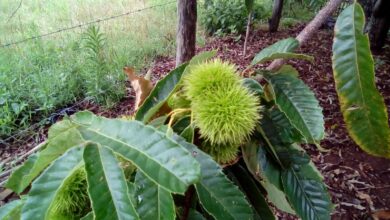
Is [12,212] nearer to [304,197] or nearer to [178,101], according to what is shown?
[178,101]

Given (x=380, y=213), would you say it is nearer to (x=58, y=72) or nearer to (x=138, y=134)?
(x=138, y=134)

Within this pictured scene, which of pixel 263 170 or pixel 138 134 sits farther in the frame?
pixel 263 170

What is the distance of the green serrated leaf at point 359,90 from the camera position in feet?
1.92

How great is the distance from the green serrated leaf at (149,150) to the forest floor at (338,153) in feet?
4.08

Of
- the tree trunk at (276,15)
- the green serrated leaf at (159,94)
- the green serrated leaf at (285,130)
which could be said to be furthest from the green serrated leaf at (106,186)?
the tree trunk at (276,15)

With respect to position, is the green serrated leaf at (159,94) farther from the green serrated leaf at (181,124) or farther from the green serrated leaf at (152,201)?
the green serrated leaf at (152,201)

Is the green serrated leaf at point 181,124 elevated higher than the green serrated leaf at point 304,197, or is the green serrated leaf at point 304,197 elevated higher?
the green serrated leaf at point 181,124

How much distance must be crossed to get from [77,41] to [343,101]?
392cm

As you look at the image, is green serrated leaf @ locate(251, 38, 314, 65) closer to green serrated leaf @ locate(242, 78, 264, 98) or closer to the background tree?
green serrated leaf @ locate(242, 78, 264, 98)

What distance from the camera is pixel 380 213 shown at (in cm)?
208

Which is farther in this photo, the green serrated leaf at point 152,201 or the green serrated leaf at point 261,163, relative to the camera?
the green serrated leaf at point 261,163

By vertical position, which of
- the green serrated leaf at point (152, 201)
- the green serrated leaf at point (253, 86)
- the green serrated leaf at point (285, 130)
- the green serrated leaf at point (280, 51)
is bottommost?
the green serrated leaf at point (152, 201)

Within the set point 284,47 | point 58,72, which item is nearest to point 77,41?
point 58,72

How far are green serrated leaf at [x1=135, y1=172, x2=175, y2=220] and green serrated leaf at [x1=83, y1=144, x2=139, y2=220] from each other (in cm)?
9
